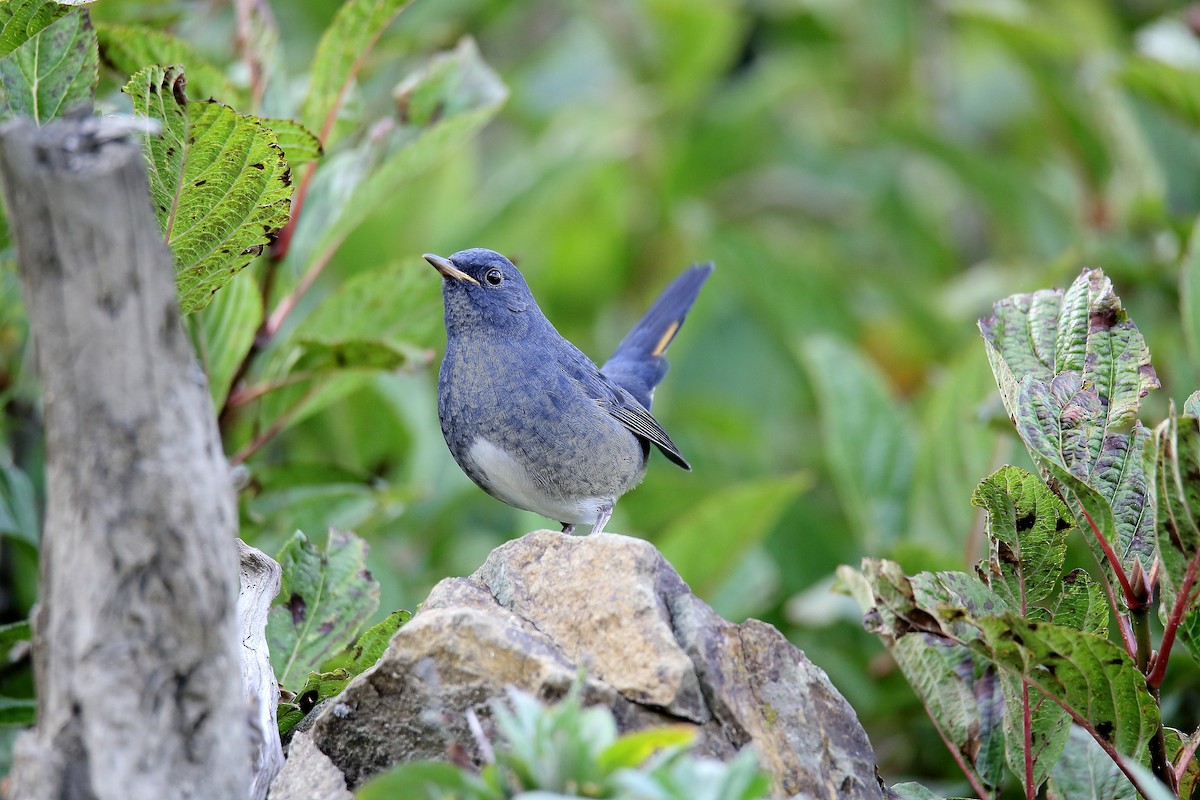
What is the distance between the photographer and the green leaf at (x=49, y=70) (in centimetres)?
259

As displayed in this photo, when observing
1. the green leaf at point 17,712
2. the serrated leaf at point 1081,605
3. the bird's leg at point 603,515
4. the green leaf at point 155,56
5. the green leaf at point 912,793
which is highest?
the green leaf at point 155,56

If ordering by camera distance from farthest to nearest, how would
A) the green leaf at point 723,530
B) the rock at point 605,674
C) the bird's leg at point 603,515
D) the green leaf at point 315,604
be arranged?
1. the green leaf at point 723,530
2. the bird's leg at point 603,515
3. the green leaf at point 315,604
4. the rock at point 605,674

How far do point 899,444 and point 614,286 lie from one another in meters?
2.49

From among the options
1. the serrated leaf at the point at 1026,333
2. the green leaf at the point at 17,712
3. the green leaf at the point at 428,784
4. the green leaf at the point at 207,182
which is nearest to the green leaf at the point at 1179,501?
the serrated leaf at the point at 1026,333

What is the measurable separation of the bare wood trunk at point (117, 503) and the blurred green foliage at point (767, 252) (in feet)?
4.82

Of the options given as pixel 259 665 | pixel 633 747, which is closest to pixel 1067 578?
pixel 633 747

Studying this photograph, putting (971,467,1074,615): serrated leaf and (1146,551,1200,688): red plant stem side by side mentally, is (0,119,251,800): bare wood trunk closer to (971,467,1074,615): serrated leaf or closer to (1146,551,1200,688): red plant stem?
(971,467,1074,615): serrated leaf

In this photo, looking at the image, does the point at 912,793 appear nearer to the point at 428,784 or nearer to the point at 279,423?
the point at 428,784

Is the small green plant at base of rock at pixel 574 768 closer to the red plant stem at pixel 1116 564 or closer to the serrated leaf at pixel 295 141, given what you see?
the red plant stem at pixel 1116 564

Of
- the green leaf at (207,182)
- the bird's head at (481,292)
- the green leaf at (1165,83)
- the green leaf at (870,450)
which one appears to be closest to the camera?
the green leaf at (207,182)

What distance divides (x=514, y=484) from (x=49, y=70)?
1539mm

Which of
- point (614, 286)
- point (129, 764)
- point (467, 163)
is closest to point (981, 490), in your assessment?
point (129, 764)

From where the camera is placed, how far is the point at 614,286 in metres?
6.62

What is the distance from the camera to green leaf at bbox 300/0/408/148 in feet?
10.3
